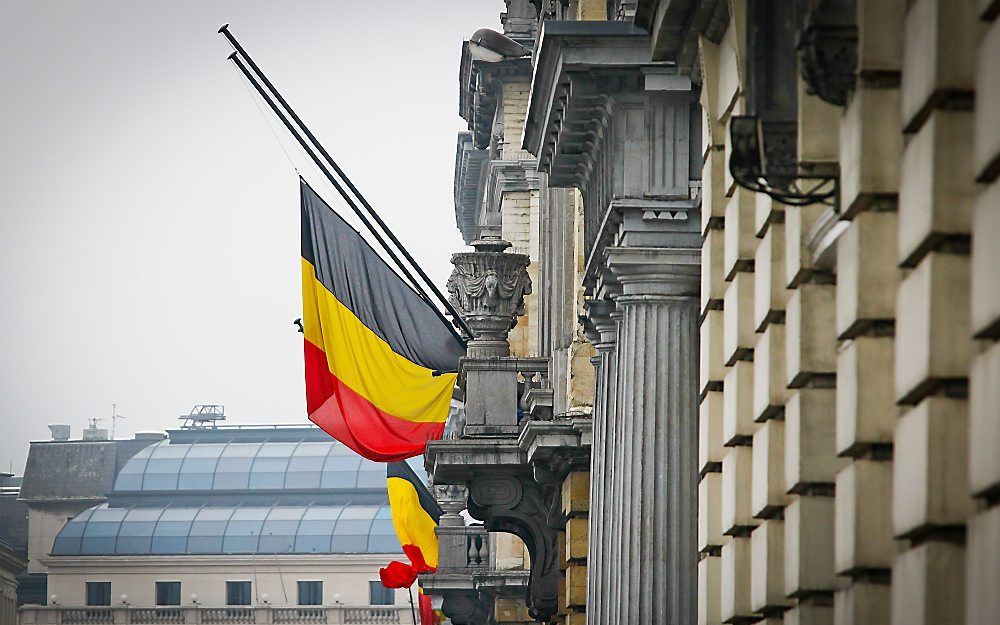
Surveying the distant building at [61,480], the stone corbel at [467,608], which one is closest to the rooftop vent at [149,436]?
the distant building at [61,480]

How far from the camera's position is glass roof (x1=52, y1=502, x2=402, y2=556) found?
127688 millimetres

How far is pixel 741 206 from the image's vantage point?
1789cm

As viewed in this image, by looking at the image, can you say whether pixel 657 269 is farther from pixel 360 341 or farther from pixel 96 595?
pixel 96 595

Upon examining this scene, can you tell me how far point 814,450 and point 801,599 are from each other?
98 centimetres

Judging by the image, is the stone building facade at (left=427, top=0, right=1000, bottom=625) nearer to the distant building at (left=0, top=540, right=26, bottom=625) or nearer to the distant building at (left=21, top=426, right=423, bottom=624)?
the distant building at (left=21, top=426, right=423, bottom=624)

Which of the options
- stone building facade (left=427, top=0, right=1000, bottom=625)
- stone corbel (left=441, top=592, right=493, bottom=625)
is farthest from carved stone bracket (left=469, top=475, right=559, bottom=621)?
stone corbel (left=441, top=592, right=493, bottom=625)

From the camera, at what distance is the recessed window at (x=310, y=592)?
126 metres

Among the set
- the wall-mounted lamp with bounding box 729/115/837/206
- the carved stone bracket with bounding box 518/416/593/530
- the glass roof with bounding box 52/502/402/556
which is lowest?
the glass roof with bounding box 52/502/402/556

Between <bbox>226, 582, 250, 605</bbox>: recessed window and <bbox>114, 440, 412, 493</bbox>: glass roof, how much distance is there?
932cm

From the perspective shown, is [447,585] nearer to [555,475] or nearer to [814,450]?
[555,475]

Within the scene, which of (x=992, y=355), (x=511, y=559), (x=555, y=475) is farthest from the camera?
(x=511, y=559)

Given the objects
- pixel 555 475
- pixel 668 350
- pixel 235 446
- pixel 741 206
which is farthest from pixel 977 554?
pixel 235 446

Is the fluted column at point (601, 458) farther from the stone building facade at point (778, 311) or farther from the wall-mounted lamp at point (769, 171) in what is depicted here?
the wall-mounted lamp at point (769, 171)

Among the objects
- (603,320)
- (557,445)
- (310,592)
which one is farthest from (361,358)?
(310,592)
